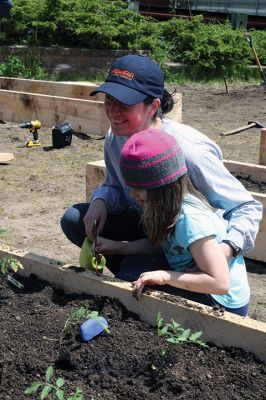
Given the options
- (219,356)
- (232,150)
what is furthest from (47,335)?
(232,150)

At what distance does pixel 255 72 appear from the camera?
47.0ft

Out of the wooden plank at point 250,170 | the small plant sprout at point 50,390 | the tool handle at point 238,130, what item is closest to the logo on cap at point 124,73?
the small plant sprout at point 50,390

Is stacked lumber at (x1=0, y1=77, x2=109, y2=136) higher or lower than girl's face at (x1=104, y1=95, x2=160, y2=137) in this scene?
lower

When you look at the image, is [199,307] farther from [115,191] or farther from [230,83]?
[230,83]

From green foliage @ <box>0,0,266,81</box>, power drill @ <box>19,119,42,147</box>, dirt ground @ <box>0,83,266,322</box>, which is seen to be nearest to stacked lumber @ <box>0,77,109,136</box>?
dirt ground @ <box>0,83,266,322</box>

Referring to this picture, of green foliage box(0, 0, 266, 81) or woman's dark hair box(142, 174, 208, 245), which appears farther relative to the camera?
green foliage box(0, 0, 266, 81)

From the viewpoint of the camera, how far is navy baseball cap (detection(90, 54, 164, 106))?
9.40 ft

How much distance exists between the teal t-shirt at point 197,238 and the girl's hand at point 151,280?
0.13m

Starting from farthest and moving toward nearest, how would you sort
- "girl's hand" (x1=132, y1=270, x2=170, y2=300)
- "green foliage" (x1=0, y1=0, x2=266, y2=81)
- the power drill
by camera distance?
"green foliage" (x1=0, y1=0, x2=266, y2=81) < the power drill < "girl's hand" (x1=132, y1=270, x2=170, y2=300)

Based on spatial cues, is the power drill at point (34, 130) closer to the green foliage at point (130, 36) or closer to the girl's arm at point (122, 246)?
the green foliage at point (130, 36)

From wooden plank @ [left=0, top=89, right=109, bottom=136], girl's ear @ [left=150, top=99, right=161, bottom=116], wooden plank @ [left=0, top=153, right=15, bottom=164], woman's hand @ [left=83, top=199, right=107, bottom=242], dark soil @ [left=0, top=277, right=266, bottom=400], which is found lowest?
wooden plank @ [left=0, top=153, right=15, bottom=164]

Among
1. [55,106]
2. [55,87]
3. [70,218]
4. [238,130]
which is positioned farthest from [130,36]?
[70,218]

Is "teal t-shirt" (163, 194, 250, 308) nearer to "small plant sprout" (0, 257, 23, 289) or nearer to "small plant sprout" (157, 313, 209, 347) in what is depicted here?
"small plant sprout" (157, 313, 209, 347)

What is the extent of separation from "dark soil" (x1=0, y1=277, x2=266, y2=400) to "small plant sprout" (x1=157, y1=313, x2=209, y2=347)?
5 cm
